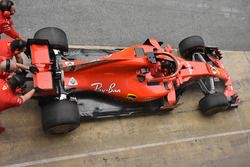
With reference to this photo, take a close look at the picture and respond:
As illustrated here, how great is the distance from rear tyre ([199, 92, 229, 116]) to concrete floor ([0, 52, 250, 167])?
1.16ft

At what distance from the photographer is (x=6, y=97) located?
4.85 m

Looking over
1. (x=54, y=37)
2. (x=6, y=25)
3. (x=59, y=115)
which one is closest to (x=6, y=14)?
(x=6, y=25)

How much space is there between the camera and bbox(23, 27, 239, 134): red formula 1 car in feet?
18.1


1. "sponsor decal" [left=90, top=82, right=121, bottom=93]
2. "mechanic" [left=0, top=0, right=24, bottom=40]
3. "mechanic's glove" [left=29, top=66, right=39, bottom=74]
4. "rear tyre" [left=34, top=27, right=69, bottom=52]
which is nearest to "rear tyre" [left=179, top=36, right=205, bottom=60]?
"sponsor decal" [left=90, top=82, right=121, bottom=93]

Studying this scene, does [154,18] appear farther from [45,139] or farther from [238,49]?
[45,139]

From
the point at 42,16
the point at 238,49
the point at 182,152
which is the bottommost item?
the point at 182,152

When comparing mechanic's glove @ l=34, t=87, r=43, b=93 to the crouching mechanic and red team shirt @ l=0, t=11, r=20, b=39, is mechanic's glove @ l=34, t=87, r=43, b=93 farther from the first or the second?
red team shirt @ l=0, t=11, r=20, b=39

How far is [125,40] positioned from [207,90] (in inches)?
87.3

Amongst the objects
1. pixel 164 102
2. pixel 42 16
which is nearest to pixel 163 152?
pixel 164 102

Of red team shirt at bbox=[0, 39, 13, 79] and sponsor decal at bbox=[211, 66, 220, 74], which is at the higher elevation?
red team shirt at bbox=[0, 39, 13, 79]

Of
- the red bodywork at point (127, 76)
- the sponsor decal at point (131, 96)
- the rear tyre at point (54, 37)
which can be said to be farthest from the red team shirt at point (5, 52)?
the sponsor decal at point (131, 96)

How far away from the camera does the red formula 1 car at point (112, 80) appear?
5516mm

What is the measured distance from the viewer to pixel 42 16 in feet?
24.3

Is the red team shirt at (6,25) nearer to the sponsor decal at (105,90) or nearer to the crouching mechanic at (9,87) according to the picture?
the crouching mechanic at (9,87)
